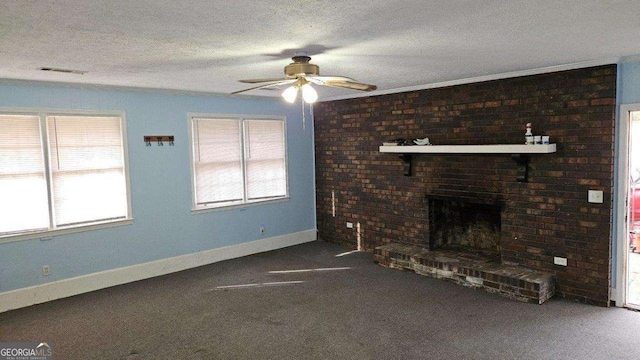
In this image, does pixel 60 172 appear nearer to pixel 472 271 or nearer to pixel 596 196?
pixel 472 271

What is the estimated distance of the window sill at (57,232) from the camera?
449 cm

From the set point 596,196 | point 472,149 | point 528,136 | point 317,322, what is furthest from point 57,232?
point 596,196

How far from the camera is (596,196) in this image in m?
4.09

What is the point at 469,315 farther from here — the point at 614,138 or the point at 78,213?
the point at 78,213

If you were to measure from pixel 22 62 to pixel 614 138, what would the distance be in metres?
5.26

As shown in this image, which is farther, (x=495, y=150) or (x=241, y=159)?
(x=241, y=159)

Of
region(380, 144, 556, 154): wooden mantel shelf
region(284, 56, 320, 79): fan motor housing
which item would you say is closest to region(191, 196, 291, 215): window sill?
region(380, 144, 556, 154): wooden mantel shelf

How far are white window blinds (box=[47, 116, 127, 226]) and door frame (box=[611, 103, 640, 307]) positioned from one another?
5.33 m

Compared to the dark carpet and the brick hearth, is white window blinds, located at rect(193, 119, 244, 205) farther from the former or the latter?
the brick hearth

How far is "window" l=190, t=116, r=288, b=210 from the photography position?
5906mm

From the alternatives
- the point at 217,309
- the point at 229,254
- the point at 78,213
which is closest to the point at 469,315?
the point at 217,309

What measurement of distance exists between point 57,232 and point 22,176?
70 cm

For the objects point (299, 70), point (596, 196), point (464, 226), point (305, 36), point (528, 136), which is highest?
point (305, 36)

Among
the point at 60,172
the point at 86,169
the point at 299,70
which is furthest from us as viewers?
the point at 86,169
